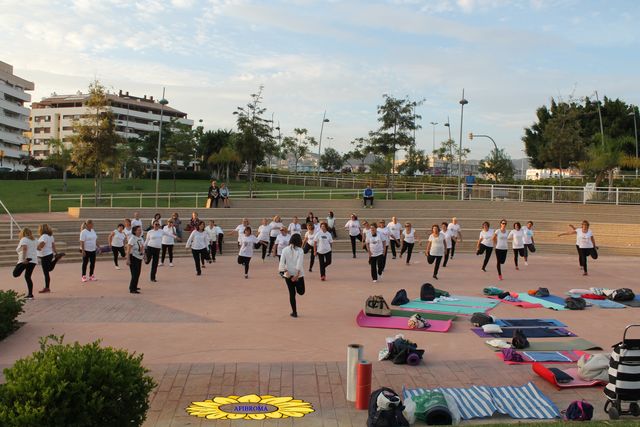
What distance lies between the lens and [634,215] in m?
26.7

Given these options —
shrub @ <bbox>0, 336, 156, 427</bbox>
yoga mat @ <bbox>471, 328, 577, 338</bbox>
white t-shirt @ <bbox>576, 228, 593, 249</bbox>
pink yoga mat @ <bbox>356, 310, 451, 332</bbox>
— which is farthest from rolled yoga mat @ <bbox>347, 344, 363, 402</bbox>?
white t-shirt @ <bbox>576, 228, 593, 249</bbox>

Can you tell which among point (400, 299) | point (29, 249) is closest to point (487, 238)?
point (400, 299)

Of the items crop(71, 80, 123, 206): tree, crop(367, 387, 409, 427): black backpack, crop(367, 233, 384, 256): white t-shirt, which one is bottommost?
crop(367, 387, 409, 427): black backpack

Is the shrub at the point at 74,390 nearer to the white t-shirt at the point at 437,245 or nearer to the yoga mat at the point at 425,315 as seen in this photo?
the yoga mat at the point at 425,315

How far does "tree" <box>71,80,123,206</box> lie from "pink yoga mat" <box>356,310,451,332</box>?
20953mm

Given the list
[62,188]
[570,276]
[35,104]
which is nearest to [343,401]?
[570,276]

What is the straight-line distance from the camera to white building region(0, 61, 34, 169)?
89.5 metres

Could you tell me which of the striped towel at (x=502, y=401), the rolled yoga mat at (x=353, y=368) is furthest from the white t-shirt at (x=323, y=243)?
the rolled yoga mat at (x=353, y=368)

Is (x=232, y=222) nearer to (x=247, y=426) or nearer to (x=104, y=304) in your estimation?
(x=104, y=304)

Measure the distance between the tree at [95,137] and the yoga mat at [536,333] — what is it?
2282cm

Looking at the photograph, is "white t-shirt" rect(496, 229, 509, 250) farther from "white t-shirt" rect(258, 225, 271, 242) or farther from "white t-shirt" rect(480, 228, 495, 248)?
"white t-shirt" rect(258, 225, 271, 242)

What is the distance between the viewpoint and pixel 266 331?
10.1 m

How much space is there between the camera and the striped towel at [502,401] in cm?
631

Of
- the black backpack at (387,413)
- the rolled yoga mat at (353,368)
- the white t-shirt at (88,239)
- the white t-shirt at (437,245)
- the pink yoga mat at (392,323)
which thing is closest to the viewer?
the black backpack at (387,413)
